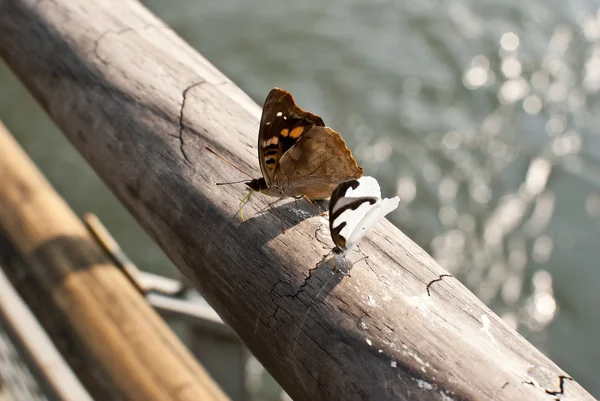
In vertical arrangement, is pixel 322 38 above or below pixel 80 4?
above

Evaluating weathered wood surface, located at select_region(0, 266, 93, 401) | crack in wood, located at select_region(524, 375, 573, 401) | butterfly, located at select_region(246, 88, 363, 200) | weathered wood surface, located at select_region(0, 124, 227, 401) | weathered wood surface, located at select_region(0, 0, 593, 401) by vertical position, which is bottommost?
weathered wood surface, located at select_region(0, 266, 93, 401)

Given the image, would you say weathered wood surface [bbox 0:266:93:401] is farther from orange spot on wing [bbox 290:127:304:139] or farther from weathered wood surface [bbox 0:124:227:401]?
orange spot on wing [bbox 290:127:304:139]

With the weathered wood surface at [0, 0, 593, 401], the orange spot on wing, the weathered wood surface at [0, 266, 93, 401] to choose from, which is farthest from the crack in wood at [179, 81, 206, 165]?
the weathered wood surface at [0, 266, 93, 401]

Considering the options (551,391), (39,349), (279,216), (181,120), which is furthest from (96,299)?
(551,391)

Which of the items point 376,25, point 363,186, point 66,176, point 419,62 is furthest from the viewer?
point 376,25

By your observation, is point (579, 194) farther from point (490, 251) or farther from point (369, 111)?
point (369, 111)

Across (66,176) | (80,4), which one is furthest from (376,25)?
(80,4)

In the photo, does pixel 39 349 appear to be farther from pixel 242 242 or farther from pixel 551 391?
pixel 551 391

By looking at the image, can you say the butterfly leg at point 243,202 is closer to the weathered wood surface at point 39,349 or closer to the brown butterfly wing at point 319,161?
the brown butterfly wing at point 319,161
